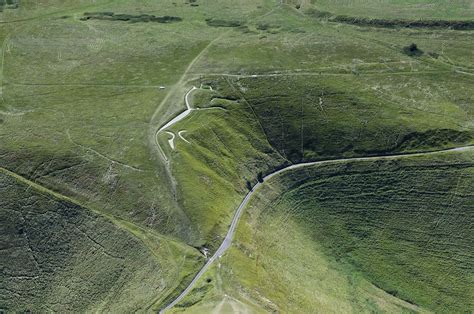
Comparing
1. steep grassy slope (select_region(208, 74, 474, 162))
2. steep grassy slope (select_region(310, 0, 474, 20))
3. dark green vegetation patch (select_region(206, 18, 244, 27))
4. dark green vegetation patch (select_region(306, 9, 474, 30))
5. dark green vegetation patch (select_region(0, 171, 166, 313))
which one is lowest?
dark green vegetation patch (select_region(0, 171, 166, 313))

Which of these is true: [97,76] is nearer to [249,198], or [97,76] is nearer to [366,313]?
[249,198]

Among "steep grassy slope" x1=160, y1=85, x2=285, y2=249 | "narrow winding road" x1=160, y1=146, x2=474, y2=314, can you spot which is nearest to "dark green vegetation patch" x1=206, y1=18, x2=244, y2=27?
"steep grassy slope" x1=160, y1=85, x2=285, y2=249

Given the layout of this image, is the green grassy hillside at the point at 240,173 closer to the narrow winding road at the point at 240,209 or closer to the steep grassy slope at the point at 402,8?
the narrow winding road at the point at 240,209

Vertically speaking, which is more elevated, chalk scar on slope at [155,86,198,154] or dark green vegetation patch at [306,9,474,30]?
dark green vegetation patch at [306,9,474,30]

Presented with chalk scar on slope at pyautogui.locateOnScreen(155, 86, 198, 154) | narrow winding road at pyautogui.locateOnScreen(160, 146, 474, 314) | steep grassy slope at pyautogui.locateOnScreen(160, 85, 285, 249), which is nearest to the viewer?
A: narrow winding road at pyautogui.locateOnScreen(160, 146, 474, 314)

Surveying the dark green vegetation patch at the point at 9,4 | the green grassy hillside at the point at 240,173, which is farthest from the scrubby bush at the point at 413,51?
the dark green vegetation patch at the point at 9,4

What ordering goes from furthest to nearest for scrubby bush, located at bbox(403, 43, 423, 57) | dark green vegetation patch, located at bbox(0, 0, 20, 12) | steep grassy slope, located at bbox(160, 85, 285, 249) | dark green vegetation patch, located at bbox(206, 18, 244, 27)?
dark green vegetation patch, located at bbox(0, 0, 20, 12) < dark green vegetation patch, located at bbox(206, 18, 244, 27) < scrubby bush, located at bbox(403, 43, 423, 57) < steep grassy slope, located at bbox(160, 85, 285, 249)

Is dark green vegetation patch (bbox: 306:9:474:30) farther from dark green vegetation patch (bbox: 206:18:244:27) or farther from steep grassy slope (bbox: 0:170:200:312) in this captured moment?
steep grassy slope (bbox: 0:170:200:312)

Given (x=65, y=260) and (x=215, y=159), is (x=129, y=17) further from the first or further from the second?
(x=65, y=260)
